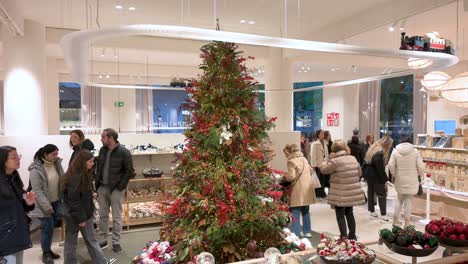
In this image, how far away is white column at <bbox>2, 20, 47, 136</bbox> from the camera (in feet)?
19.8

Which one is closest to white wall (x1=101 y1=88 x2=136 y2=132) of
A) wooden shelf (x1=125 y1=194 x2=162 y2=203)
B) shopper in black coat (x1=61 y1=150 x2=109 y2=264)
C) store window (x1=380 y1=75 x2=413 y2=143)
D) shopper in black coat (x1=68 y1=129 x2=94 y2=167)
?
wooden shelf (x1=125 y1=194 x2=162 y2=203)

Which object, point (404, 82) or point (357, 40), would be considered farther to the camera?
point (404, 82)

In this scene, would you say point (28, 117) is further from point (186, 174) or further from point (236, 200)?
point (236, 200)

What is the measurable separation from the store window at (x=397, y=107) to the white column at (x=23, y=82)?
396 inches

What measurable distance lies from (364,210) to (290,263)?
18.2 feet

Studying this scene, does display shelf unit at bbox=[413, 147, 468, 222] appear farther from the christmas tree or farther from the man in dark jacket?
the man in dark jacket

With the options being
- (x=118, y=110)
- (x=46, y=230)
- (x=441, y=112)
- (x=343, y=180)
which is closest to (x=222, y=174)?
(x=343, y=180)

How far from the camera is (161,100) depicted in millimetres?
12312

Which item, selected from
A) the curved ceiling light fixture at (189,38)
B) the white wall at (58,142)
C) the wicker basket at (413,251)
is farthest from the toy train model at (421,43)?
the white wall at (58,142)

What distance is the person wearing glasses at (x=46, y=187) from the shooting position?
4.36m

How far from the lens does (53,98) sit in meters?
9.22

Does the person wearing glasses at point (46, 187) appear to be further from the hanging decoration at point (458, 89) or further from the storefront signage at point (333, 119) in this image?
the storefront signage at point (333, 119)

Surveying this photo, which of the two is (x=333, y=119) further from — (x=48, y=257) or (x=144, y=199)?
(x=48, y=257)

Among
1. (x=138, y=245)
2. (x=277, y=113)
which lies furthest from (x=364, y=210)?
(x=138, y=245)
